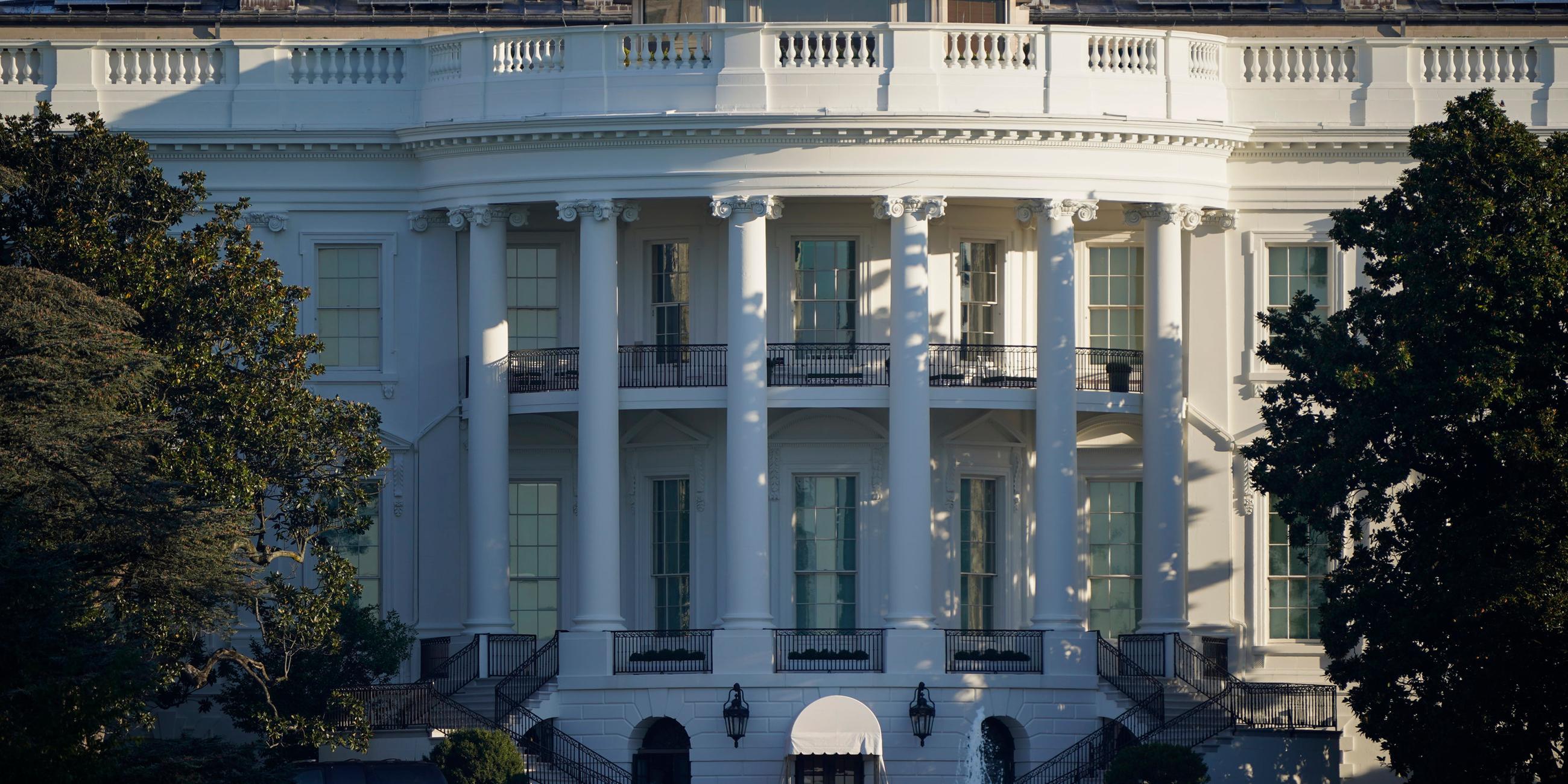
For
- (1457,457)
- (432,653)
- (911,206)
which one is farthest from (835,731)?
(1457,457)

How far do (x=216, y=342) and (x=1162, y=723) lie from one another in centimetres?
1522

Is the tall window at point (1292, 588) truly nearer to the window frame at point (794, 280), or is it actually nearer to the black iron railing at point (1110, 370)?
the black iron railing at point (1110, 370)

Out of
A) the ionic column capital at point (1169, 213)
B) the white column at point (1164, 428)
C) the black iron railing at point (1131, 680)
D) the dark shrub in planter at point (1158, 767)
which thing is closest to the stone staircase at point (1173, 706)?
the black iron railing at point (1131, 680)

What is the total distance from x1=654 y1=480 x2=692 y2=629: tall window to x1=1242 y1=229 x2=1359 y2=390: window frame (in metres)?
9.60

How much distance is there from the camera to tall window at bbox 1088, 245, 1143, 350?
50.5 m

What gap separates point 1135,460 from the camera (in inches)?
1977

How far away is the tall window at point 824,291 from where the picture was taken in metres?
48.8

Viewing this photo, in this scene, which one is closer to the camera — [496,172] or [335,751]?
[335,751]

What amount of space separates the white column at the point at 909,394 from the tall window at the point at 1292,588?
6.66 meters

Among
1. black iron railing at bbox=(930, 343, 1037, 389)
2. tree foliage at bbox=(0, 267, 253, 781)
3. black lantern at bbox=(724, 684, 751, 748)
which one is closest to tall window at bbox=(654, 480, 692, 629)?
black lantern at bbox=(724, 684, 751, 748)

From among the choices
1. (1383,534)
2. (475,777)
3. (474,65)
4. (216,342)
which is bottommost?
(475,777)

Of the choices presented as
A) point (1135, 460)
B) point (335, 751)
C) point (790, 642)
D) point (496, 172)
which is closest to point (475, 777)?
point (335, 751)

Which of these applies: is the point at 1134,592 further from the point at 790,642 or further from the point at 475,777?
the point at 475,777

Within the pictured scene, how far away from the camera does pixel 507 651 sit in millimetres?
→ 47312
